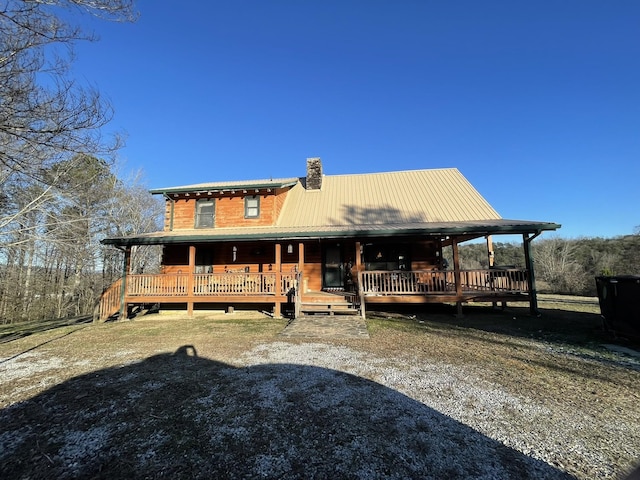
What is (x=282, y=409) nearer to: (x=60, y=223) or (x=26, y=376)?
(x=26, y=376)

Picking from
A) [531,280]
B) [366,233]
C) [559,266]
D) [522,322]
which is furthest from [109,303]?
[559,266]

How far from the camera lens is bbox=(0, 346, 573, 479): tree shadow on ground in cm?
285

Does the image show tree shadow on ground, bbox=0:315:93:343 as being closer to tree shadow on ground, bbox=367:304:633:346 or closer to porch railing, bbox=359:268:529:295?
porch railing, bbox=359:268:529:295

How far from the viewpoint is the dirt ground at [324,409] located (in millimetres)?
2926

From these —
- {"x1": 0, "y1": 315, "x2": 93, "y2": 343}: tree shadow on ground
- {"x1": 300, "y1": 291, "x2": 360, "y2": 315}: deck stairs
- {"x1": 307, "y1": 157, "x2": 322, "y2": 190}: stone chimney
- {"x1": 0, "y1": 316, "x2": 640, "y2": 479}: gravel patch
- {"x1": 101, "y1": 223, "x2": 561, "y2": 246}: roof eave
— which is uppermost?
{"x1": 307, "y1": 157, "x2": 322, "y2": 190}: stone chimney

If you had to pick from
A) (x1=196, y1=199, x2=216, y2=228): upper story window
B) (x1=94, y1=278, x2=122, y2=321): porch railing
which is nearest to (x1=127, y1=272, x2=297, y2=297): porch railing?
(x1=94, y1=278, x2=122, y2=321): porch railing

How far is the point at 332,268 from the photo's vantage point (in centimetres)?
1402

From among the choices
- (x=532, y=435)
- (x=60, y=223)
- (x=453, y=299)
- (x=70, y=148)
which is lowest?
(x=532, y=435)

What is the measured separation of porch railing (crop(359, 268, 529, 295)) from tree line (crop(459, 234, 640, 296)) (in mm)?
17393

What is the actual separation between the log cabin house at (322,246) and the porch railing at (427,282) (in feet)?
0.13

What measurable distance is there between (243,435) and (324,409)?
3.58 ft

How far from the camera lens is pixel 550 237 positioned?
1615 inches

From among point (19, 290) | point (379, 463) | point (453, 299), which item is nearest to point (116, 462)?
point (379, 463)

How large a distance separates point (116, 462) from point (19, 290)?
2345 centimetres
